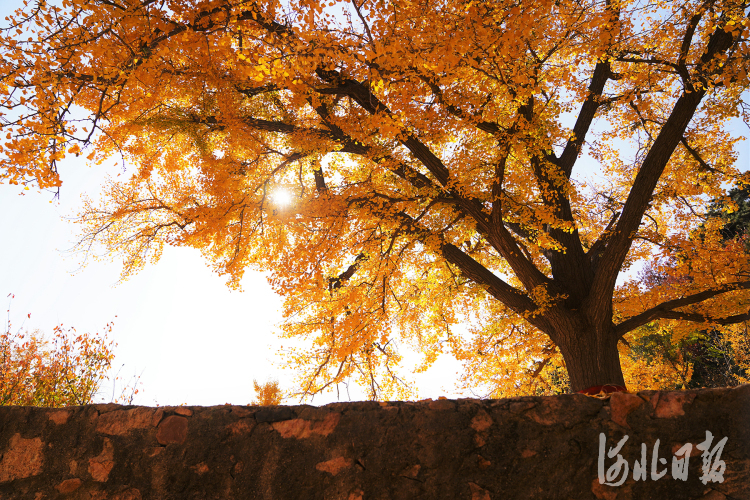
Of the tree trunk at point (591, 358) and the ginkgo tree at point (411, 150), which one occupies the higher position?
the ginkgo tree at point (411, 150)

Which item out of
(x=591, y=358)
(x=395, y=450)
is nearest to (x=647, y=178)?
(x=591, y=358)

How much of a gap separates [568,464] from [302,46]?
17.6ft

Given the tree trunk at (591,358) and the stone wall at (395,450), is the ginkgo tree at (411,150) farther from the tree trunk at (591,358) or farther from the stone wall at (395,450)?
the stone wall at (395,450)

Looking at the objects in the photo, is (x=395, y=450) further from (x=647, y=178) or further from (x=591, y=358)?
(x=647, y=178)

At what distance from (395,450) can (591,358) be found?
554 centimetres

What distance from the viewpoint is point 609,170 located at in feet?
32.8

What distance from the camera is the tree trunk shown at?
6.58 m

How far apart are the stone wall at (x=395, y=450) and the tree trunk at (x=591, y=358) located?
4660 millimetres

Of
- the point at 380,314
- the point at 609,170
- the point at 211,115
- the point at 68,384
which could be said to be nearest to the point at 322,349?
the point at 380,314

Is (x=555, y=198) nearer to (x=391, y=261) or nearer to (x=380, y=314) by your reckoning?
(x=391, y=261)

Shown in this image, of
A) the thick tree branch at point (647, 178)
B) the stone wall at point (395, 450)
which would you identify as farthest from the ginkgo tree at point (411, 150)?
the stone wall at point (395, 450)

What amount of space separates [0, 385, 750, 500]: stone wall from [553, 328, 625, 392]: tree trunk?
4.66 metres

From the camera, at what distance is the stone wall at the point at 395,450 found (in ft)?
7.64

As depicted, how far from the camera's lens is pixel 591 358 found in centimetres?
668
